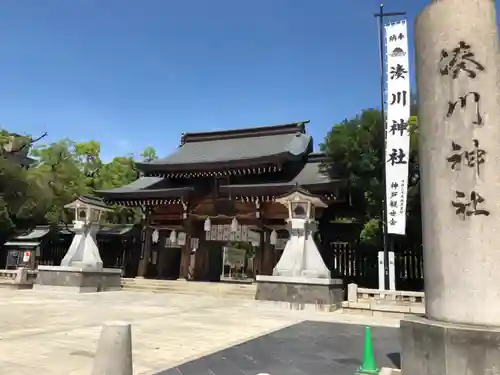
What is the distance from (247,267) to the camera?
1364 inches

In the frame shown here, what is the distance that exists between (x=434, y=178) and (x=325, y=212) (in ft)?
48.5

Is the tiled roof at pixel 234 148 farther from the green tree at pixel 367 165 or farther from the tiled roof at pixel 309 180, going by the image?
the green tree at pixel 367 165

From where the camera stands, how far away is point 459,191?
426cm

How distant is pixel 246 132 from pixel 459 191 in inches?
Answer: 842

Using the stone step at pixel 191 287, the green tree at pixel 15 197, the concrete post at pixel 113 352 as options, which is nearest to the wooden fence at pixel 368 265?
the stone step at pixel 191 287

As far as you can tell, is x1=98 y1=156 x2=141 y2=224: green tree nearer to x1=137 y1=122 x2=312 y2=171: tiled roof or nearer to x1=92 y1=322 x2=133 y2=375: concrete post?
x1=137 y1=122 x2=312 y2=171: tiled roof

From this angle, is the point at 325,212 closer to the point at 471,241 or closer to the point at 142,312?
the point at 142,312

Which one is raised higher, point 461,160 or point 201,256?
point 461,160

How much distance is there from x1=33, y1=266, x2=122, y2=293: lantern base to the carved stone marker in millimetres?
15367

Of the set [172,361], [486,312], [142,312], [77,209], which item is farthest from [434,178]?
[77,209]

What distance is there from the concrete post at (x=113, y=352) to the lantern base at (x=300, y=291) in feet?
34.1

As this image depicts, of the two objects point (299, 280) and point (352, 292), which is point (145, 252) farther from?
point (352, 292)

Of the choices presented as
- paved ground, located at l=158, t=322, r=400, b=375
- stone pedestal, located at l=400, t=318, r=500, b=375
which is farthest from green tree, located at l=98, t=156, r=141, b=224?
stone pedestal, located at l=400, t=318, r=500, b=375

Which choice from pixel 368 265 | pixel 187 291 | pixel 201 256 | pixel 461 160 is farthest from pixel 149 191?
pixel 461 160
